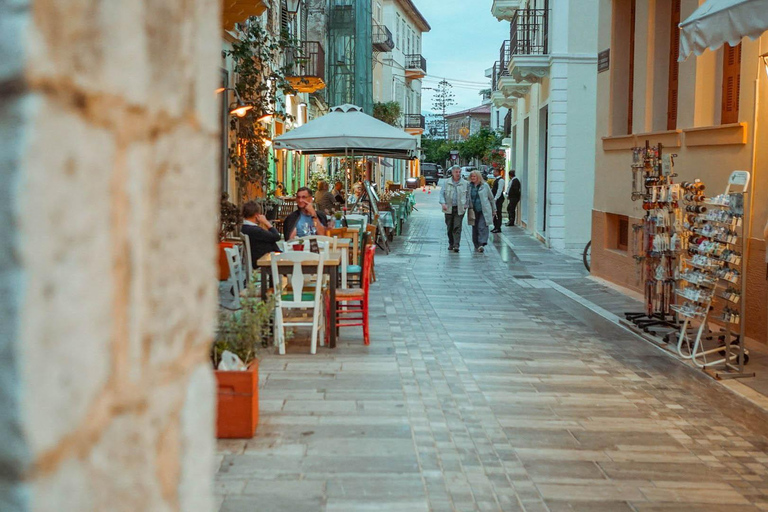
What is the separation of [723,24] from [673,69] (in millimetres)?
6050

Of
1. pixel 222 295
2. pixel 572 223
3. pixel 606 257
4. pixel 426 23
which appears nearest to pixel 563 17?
pixel 572 223

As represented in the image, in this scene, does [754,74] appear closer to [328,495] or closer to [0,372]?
[328,495]

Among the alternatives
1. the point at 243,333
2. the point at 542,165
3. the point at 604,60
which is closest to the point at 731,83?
the point at 604,60

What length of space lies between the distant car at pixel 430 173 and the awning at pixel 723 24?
69723 millimetres

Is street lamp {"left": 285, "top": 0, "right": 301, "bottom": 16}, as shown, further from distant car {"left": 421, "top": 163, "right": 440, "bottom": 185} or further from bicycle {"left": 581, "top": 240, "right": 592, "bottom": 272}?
distant car {"left": 421, "top": 163, "right": 440, "bottom": 185}

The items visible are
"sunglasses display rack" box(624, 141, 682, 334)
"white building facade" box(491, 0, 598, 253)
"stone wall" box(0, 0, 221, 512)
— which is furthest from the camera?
"white building facade" box(491, 0, 598, 253)

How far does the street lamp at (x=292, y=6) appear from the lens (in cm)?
2438

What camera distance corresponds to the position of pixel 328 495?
436 centimetres

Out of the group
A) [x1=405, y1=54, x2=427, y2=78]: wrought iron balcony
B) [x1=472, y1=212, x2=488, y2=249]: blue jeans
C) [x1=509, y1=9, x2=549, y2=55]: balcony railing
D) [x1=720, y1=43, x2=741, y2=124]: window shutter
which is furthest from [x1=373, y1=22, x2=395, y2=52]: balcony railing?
[x1=720, y1=43, x2=741, y2=124]: window shutter

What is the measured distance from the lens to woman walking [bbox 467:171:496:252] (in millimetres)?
18953

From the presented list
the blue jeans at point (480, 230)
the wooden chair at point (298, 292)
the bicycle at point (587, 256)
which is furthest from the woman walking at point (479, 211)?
the wooden chair at point (298, 292)

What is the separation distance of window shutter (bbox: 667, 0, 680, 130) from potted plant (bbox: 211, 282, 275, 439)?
7662mm

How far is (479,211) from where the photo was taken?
62.4 feet

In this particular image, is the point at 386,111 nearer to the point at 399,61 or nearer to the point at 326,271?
the point at 399,61
